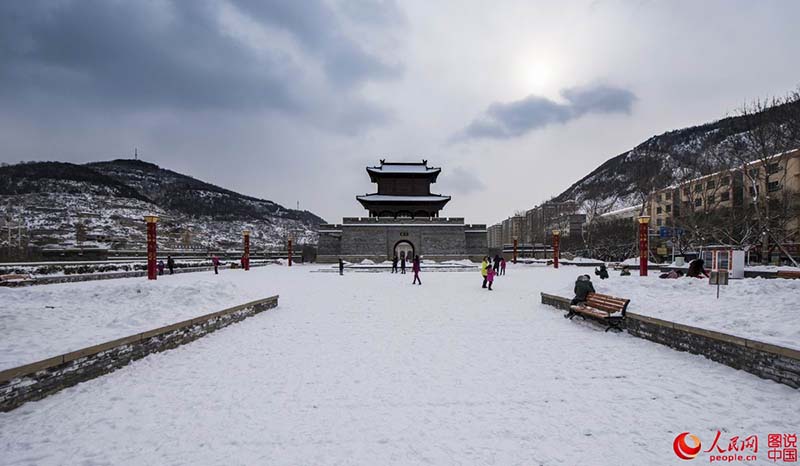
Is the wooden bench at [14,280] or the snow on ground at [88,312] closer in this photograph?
the snow on ground at [88,312]

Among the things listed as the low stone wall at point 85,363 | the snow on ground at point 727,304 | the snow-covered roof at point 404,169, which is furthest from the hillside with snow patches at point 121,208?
the snow on ground at point 727,304

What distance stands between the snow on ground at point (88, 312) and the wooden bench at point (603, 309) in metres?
6.86

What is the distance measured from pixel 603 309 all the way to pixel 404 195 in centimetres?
3510

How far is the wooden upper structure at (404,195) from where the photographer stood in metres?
39.4

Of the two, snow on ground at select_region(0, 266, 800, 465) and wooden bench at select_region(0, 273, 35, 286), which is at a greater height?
wooden bench at select_region(0, 273, 35, 286)

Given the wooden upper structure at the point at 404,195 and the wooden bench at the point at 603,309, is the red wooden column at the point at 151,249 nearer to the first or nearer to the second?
the wooden bench at the point at 603,309

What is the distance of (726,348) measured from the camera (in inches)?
171

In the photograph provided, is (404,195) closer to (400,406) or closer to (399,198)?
(399,198)

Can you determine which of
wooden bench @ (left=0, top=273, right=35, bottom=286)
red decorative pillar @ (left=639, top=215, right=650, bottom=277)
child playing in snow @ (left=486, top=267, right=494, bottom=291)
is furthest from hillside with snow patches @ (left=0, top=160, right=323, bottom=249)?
red decorative pillar @ (left=639, top=215, right=650, bottom=277)

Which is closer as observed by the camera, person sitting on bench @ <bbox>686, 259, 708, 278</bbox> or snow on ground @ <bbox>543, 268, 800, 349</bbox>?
snow on ground @ <bbox>543, 268, 800, 349</bbox>

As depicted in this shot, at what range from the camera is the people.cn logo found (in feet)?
8.48

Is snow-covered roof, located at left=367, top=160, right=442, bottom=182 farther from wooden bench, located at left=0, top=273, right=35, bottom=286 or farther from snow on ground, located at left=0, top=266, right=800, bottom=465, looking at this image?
snow on ground, located at left=0, top=266, right=800, bottom=465

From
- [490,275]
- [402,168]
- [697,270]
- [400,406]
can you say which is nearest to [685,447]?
[400,406]

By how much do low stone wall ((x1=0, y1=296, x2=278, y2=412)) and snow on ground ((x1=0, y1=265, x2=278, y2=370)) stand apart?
118mm
